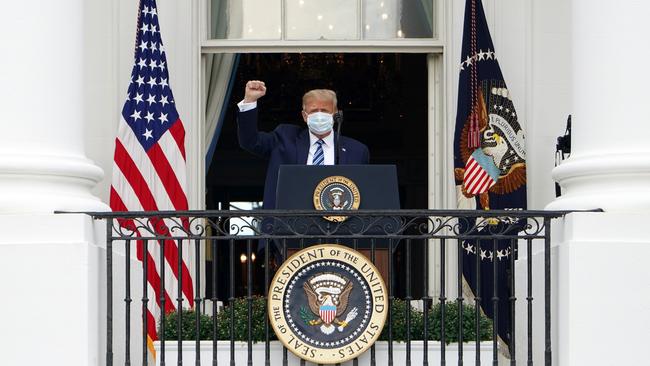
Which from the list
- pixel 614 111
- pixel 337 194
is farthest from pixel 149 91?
pixel 614 111

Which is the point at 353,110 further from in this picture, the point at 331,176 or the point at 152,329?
the point at 331,176

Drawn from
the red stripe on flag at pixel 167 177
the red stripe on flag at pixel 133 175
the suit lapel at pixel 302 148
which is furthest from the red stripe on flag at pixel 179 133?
the suit lapel at pixel 302 148

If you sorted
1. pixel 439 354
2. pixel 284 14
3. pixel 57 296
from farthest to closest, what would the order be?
1. pixel 284 14
2. pixel 439 354
3. pixel 57 296

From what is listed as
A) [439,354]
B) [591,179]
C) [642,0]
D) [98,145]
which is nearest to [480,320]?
[439,354]

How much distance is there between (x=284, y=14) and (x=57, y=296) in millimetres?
3935

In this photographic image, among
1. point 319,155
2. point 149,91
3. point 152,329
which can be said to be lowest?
point 152,329

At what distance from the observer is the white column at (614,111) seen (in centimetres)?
867

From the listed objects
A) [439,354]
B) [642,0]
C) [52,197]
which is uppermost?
[642,0]

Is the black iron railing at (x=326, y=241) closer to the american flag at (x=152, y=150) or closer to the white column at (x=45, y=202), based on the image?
the white column at (x=45, y=202)

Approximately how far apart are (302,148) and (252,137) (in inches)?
14.1

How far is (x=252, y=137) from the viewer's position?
1016cm

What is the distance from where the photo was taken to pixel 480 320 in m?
9.30

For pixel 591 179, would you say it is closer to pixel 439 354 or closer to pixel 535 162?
pixel 439 354

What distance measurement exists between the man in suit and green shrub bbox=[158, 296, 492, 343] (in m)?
1.01
